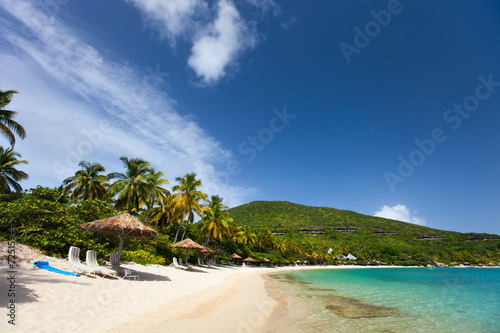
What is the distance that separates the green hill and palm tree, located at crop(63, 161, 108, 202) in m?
60.2

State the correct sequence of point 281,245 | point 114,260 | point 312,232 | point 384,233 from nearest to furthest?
point 114,260
point 281,245
point 312,232
point 384,233

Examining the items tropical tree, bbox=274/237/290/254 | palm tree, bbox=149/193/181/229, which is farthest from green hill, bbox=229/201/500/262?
palm tree, bbox=149/193/181/229

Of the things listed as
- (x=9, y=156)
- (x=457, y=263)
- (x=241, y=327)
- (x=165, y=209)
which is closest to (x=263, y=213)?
(x=457, y=263)

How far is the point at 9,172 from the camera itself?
21.4 metres

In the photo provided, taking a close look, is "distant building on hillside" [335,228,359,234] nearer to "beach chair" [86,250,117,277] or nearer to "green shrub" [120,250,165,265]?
"green shrub" [120,250,165,265]

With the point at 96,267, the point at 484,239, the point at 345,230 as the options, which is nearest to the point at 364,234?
the point at 345,230

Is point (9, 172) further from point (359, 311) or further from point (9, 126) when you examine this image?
point (359, 311)

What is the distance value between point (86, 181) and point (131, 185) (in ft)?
18.8

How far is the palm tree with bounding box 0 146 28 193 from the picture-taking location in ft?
69.0

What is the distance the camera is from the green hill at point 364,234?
83312mm

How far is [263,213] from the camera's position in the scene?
118125 millimetres

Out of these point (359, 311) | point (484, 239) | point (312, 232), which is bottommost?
point (359, 311)

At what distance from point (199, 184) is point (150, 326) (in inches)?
838

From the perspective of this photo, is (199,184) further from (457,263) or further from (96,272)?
(457,263)
